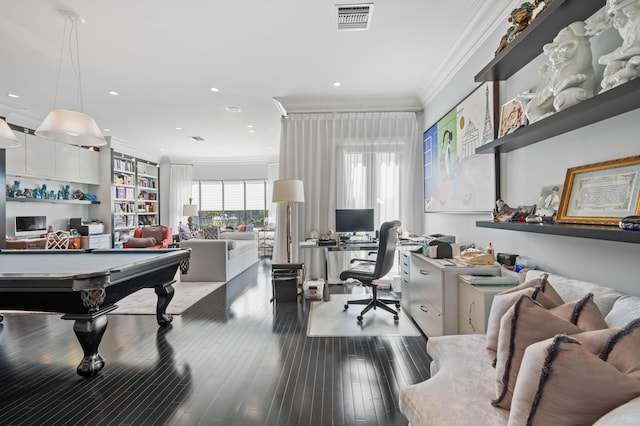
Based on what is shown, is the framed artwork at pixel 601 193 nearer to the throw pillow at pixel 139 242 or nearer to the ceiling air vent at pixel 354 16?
the ceiling air vent at pixel 354 16

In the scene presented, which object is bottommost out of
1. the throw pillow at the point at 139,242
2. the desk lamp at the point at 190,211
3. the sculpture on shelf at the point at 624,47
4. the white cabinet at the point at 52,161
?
the throw pillow at the point at 139,242

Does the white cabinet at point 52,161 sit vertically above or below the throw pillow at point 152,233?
above

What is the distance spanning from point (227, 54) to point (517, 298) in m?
3.61

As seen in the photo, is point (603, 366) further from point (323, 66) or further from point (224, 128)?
point (224, 128)

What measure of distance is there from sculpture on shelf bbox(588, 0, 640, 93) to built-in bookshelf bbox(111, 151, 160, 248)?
867cm

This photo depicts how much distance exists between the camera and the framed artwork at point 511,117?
7.23ft

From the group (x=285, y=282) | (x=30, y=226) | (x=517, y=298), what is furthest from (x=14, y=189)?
(x=517, y=298)

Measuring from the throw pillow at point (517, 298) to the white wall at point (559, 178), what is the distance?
1.40 ft

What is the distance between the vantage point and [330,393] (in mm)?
2004

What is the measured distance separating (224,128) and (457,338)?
6.23 m

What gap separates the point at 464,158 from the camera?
3.20 meters

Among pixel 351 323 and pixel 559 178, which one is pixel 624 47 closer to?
pixel 559 178

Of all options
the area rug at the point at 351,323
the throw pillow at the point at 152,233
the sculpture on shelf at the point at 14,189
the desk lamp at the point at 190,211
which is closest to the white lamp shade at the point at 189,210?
the desk lamp at the point at 190,211

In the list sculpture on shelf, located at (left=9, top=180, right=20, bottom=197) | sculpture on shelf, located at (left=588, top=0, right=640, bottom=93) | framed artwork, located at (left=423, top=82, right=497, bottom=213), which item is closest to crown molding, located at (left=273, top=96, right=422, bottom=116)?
framed artwork, located at (left=423, top=82, right=497, bottom=213)
